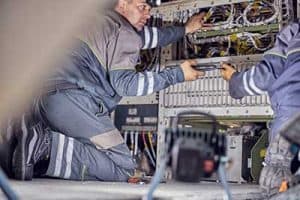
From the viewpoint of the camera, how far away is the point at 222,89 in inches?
104

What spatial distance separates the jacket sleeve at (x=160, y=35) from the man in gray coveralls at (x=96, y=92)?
0.16 meters

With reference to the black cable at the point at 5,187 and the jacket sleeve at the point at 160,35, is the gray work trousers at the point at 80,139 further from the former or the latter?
the black cable at the point at 5,187

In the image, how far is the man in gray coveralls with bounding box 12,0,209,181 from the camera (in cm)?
236

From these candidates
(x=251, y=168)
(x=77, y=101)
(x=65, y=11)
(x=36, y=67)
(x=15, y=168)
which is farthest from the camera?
(x=251, y=168)

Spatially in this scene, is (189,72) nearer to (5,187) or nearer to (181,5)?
(181,5)

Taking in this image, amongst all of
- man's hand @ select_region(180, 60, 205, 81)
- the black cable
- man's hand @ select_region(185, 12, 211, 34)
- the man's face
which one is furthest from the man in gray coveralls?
the black cable

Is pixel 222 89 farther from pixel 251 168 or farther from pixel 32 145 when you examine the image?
pixel 32 145

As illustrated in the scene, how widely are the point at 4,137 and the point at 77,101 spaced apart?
16.5 inches

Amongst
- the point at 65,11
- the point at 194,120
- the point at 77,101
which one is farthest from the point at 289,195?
the point at 77,101

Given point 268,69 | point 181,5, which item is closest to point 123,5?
point 181,5

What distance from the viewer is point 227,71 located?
251 centimetres

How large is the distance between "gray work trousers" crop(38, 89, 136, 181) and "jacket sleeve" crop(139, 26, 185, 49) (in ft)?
1.53

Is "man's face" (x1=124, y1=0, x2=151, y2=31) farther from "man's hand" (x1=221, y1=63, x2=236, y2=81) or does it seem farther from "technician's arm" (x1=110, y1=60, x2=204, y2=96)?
"man's hand" (x1=221, y1=63, x2=236, y2=81)

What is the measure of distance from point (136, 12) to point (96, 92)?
490mm
